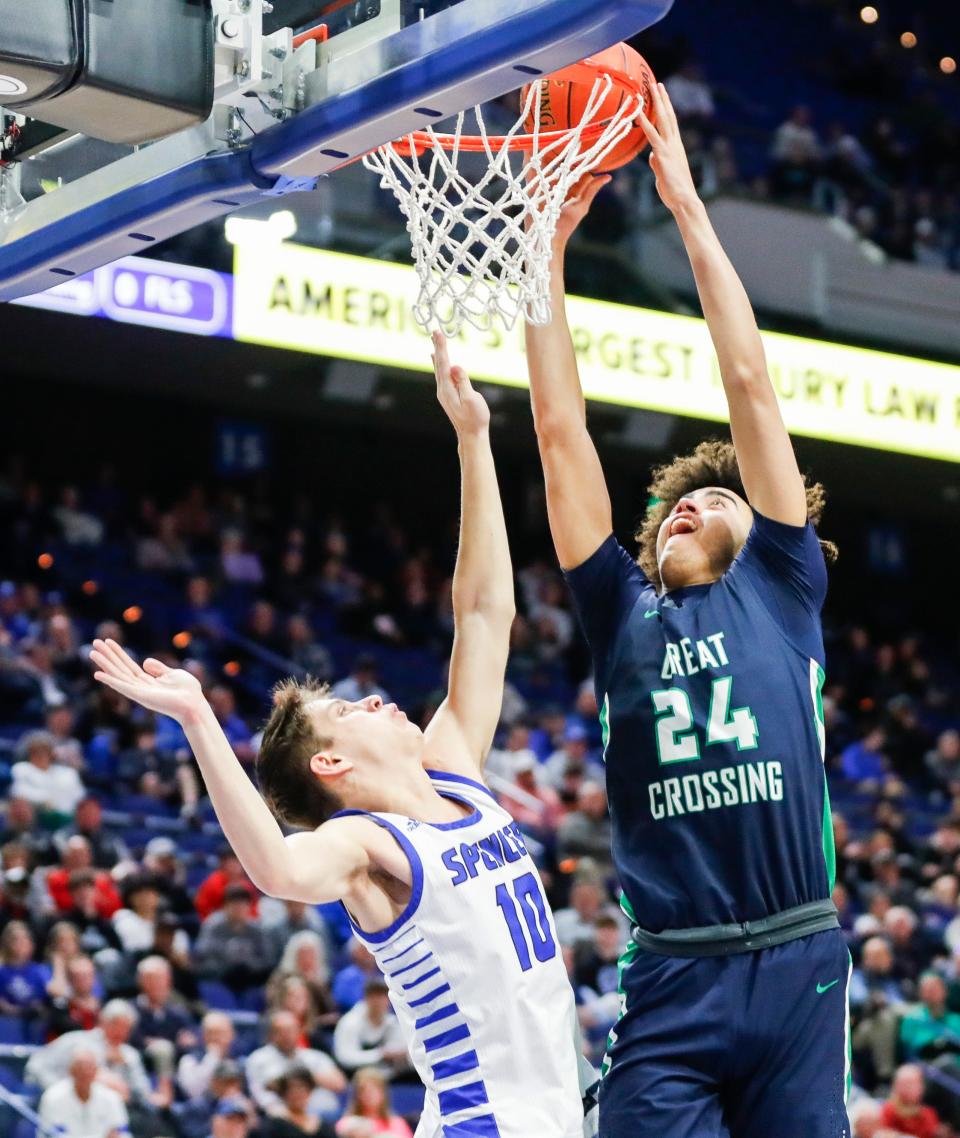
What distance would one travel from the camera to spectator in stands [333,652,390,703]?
12773mm

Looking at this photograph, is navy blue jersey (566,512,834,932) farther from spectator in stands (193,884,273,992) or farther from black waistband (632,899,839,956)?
spectator in stands (193,884,273,992)

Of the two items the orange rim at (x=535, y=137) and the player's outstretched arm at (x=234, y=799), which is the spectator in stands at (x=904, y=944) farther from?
the player's outstretched arm at (x=234, y=799)

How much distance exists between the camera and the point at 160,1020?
8773mm

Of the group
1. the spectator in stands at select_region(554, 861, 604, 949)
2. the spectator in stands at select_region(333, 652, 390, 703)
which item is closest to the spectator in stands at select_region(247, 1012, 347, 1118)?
the spectator in stands at select_region(554, 861, 604, 949)

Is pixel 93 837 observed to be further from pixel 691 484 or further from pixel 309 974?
pixel 691 484

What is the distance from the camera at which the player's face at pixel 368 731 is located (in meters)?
3.86

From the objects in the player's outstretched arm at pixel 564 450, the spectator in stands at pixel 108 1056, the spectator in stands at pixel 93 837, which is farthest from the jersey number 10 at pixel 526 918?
the spectator in stands at pixel 93 837

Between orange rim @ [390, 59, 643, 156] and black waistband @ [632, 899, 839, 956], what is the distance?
5.77 feet

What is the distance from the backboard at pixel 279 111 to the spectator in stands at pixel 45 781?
6353 millimetres

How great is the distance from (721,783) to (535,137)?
1.52 metres

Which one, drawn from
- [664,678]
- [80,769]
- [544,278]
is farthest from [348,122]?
[80,769]

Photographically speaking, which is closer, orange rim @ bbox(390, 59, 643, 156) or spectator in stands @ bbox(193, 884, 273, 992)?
orange rim @ bbox(390, 59, 643, 156)

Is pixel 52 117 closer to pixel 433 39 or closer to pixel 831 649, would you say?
pixel 433 39

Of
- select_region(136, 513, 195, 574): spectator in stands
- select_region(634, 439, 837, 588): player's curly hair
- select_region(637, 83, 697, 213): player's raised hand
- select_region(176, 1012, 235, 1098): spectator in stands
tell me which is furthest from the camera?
select_region(136, 513, 195, 574): spectator in stands
